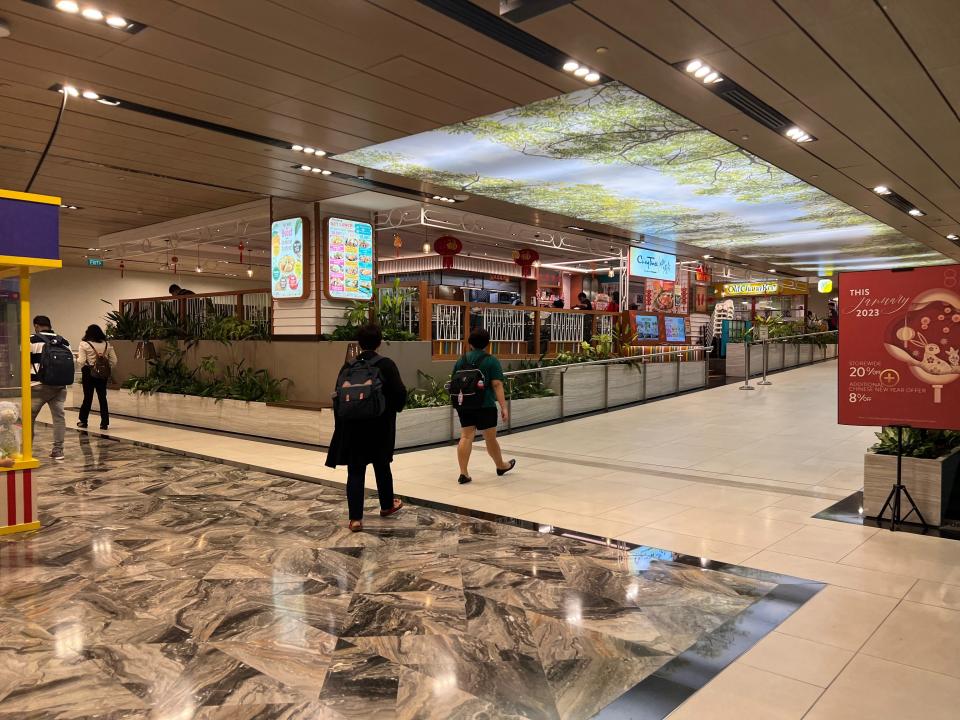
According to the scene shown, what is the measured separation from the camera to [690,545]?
14.3ft

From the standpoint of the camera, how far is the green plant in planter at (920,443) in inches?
195

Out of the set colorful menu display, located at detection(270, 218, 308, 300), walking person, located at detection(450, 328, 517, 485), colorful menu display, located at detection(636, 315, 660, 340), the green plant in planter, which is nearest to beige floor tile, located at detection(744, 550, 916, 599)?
the green plant in planter

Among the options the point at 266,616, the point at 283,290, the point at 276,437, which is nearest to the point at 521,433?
the point at 276,437

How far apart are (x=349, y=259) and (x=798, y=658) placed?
313 inches

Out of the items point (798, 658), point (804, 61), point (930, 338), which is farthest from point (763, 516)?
point (804, 61)

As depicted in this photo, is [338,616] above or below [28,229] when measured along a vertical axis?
below

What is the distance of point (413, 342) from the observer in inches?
368

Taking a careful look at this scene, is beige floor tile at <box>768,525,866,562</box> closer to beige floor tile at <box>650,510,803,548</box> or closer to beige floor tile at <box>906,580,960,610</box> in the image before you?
beige floor tile at <box>650,510,803,548</box>

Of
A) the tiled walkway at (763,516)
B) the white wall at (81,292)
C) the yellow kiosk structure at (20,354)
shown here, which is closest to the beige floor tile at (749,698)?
the tiled walkway at (763,516)

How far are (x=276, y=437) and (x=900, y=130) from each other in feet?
26.5

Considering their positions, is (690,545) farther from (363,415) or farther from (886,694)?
(363,415)

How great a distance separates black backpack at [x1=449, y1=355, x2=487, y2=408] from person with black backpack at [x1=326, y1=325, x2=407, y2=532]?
54.3 inches

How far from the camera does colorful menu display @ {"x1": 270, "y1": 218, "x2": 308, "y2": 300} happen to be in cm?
932

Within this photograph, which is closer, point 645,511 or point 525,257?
point 645,511
